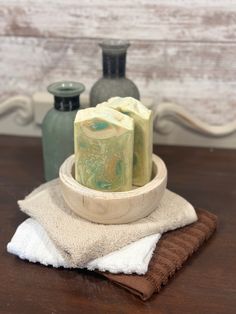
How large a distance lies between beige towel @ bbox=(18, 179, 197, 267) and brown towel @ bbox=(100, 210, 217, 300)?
1 cm

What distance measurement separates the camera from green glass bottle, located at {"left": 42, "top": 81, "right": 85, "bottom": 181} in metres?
0.75

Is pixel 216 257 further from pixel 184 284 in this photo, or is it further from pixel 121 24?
pixel 121 24

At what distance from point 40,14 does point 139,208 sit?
479 millimetres

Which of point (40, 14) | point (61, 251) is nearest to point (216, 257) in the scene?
point (61, 251)

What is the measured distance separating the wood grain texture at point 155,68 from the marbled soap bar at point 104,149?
0.35 meters

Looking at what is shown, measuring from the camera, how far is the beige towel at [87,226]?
595 mm

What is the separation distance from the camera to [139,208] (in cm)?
63

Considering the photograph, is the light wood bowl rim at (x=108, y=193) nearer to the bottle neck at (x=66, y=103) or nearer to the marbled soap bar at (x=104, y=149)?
the marbled soap bar at (x=104, y=149)

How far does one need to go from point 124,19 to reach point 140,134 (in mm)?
357

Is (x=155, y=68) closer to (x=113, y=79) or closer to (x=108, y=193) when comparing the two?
(x=113, y=79)

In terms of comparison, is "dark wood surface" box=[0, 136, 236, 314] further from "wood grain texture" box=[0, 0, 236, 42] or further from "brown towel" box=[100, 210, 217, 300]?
"wood grain texture" box=[0, 0, 236, 42]

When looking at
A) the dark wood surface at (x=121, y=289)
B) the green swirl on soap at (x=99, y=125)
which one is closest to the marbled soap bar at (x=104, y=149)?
the green swirl on soap at (x=99, y=125)

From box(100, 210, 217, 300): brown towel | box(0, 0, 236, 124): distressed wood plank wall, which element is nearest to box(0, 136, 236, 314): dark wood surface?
box(100, 210, 217, 300): brown towel

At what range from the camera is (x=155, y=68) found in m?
0.94
